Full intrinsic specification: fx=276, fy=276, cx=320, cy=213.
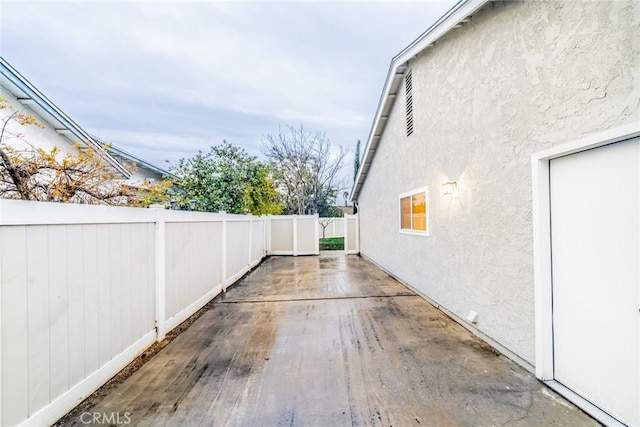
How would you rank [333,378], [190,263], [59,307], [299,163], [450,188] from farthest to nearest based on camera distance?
[299,163], [190,263], [450,188], [333,378], [59,307]

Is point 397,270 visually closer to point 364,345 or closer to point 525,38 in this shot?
point 364,345

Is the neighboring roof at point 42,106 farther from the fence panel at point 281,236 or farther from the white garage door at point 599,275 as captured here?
the fence panel at point 281,236

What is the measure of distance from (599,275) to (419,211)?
3908 millimetres

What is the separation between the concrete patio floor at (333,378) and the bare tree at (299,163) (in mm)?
16416

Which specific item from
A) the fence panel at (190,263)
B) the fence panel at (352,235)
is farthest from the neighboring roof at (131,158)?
the fence panel at (352,235)

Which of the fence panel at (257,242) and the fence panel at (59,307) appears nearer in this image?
the fence panel at (59,307)

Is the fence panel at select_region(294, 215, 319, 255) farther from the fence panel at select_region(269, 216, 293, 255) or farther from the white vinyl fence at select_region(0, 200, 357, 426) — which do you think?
the white vinyl fence at select_region(0, 200, 357, 426)

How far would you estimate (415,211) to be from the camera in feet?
21.1

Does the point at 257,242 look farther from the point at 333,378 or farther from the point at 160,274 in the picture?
the point at 333,378

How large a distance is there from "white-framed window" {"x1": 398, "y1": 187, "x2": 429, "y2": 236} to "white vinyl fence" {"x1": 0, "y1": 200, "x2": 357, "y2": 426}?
465cm

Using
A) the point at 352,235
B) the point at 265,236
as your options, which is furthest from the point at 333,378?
the point at 352,235

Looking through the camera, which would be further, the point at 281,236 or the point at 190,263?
the point at 281,236

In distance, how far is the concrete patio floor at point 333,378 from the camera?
229cm

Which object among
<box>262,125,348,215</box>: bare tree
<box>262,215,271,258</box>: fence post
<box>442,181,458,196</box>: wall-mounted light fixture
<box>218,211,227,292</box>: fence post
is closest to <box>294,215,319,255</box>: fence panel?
<box>262,215,271,258</box>: fence post
